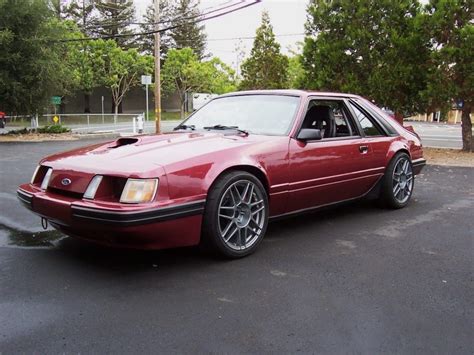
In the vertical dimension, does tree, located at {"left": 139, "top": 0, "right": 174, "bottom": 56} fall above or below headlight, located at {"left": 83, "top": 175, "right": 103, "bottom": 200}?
above

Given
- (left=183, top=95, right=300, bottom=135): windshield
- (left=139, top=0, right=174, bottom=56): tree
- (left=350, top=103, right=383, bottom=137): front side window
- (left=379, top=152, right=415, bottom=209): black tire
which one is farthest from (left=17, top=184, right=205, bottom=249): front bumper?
(left=139, top=0, right=174, bottom=56): tree

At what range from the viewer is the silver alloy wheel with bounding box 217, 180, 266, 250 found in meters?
3.87

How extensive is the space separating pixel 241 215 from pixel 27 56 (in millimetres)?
15887

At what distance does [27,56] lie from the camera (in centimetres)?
1709

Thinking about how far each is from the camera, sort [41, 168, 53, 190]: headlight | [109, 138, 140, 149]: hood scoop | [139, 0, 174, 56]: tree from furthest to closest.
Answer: [139, 0, 174, 56]: tree
[109, 138, 140, 149]: hood scoop
[41, 168, 53, 190]: headlight

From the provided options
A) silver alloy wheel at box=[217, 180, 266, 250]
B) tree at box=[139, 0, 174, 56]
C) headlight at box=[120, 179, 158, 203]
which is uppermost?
tree at box=[139, 0, 174, 56]

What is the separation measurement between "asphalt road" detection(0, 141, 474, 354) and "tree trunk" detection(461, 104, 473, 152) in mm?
8261

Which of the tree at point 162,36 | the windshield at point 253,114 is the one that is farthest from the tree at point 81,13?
the windshield at point 253,114

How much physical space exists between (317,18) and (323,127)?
9.10 m

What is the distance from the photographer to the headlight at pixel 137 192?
11.0 ft

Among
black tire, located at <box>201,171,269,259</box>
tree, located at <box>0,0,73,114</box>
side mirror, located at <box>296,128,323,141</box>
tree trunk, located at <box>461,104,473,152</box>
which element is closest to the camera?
black tire, located at <box>201,171,269,259</box>

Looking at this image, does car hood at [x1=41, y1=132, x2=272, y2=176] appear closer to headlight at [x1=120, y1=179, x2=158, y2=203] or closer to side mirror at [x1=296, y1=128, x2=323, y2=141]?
headlight at [x1=120, y1=179, x2=158, y2=203]

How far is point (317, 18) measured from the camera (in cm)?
1330

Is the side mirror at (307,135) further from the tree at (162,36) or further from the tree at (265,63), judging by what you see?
the tree at (162,36)
